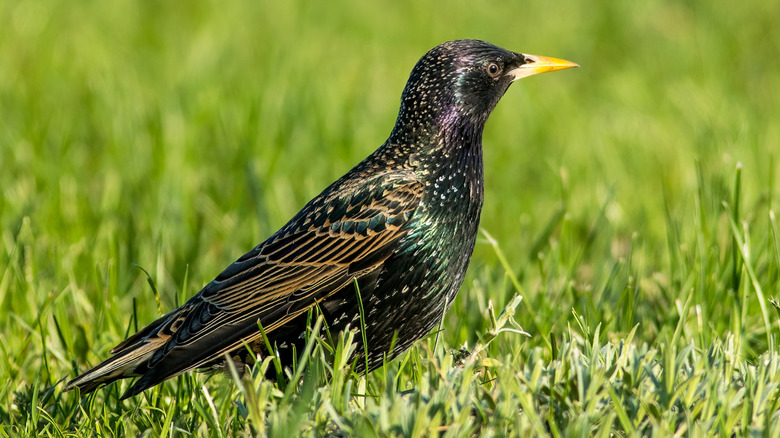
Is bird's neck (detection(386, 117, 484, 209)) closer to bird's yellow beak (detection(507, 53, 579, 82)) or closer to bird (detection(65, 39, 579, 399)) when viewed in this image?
bird (detection(65, 39, 579, 399))

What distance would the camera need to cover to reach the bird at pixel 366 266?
364cm

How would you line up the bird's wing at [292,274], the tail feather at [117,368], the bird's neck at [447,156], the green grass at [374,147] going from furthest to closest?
the bird's neck at [447,156] < the bird's wing at [292,274] < the tail feather at [117,368] < the green grass at [374,147]

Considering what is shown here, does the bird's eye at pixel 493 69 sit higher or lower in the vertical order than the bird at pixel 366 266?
higher

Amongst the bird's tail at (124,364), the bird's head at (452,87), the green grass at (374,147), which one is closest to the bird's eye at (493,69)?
the bird's head at (452,87)

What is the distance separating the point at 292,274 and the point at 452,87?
38.6 inches

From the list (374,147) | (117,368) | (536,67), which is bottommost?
(117,368)

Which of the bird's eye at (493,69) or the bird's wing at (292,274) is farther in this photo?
the bird's eye at (493,69)

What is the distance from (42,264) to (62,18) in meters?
4.71

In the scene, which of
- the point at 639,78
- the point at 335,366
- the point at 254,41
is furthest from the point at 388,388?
the point at 254,41

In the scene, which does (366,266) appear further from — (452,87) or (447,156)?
(452,87)

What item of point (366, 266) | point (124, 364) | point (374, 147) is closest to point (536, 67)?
point (366, 266)

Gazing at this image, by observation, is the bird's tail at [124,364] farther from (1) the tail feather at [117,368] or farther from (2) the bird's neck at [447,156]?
(2) the bird's neck at [447,156]

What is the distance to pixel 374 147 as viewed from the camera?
22.9 ft

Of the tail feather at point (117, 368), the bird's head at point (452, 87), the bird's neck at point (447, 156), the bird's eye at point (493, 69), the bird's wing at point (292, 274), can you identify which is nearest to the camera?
the tail feather at point (117, 368)
